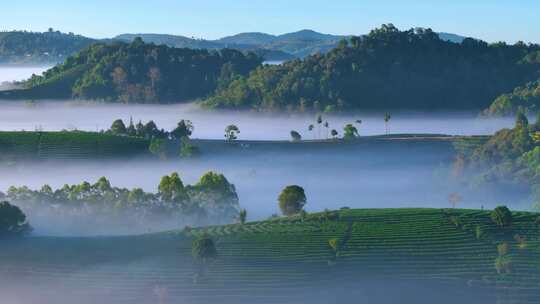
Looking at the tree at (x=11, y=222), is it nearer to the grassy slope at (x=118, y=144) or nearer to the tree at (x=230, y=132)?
the grassy slope at (x=118, y=144)

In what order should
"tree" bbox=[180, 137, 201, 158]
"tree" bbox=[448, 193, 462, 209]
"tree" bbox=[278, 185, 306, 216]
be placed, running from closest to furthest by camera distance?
1. "tree" bbox=[278, 185, 306, 216]
2. "tree" bbox=[448, 193, 462, 209]
3. "tree" bbox=[180, 137, 201, 158]

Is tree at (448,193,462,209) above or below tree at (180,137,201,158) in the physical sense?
below

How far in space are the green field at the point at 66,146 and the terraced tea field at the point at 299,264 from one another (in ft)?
231

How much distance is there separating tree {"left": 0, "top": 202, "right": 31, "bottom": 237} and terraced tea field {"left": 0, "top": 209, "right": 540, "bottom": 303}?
8.97 feet

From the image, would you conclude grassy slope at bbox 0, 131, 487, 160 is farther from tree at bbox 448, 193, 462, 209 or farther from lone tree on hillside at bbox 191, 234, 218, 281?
lone tree on hillside at bbox 191, 234, 218, 281

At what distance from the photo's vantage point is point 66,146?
17100 centimetres

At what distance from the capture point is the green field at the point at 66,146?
167 m

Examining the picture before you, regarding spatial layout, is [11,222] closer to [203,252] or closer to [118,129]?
[203,252]

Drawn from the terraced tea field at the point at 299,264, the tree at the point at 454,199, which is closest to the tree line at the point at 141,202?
the terraced tea field at the point at 299,264

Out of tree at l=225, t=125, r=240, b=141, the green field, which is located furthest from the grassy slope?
tree at l=225, t=125, r=240, b=141

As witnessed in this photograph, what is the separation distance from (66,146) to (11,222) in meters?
71.0

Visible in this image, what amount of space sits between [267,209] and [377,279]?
48.7 meters

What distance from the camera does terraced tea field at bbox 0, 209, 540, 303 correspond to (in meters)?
83.6

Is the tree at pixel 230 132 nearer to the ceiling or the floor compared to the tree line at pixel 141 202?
nearer to the ceiling
